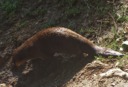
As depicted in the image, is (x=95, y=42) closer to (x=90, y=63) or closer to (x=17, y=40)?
(x=90, y=63)

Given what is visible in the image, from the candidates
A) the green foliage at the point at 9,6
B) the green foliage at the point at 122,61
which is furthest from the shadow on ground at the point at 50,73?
the green foliage at the point at 9,6

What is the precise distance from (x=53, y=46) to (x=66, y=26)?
683 mm

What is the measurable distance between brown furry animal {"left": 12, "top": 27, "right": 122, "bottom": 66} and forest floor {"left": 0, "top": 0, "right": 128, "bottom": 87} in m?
0.13

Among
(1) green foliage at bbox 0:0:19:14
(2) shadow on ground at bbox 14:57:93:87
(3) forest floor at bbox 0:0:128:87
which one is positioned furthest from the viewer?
(1) green foliage at bbox 0:0:19:14

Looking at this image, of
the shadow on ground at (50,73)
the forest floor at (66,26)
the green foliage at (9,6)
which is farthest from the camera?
the green foliage at (9,6)

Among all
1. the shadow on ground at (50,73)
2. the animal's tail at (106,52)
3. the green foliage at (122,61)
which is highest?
the animal's tail at (106,52)

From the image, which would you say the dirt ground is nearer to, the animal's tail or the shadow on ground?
the shadow on ground

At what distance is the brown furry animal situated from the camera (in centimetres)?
455

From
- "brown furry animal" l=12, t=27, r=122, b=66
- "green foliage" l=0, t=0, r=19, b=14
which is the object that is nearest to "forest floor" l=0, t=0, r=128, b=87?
"green foliage" l=0, t=0, r=19, b=14

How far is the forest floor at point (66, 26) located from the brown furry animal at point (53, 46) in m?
0.13

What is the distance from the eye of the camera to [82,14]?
5.35 metres

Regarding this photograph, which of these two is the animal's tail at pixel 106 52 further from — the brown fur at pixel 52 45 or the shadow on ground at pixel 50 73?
the shadow on ground at pixel 50 73

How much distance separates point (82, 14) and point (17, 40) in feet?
3.78

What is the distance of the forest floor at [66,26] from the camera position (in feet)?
13.9
